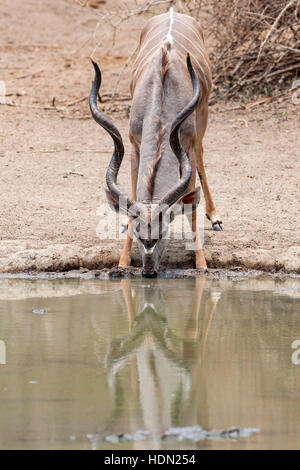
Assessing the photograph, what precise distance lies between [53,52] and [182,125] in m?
6.90

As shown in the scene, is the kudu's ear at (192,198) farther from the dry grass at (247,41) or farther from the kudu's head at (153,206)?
the dry grass at (247,41)

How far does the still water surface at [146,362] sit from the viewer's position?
307 centimetres

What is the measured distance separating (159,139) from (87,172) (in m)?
2.32

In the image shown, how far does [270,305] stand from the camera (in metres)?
4.73

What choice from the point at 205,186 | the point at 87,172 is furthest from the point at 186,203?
the point at 87,172

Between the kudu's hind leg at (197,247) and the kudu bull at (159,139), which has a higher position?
the kudu bull at (159,139)

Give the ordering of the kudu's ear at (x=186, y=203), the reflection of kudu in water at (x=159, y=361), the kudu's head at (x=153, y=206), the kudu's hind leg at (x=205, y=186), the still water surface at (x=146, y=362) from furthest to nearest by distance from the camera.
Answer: the kudu's hind leg at (x=205, y=186)
the kudu's ear at (x=186, y=203)
the kudu's head at (x=153, y=206)
the reflection of kudu in water at (x=159, y=361)
the still water surface at (x=146, y=362)

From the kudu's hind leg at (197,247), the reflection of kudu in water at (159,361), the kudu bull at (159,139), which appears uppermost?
the kudu bull at (159,139)

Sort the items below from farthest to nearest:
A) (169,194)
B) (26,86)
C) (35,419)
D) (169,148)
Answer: (26,86) → (169,148) → (169,194) → (35,419)

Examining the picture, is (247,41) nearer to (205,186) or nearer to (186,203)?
(205,186)

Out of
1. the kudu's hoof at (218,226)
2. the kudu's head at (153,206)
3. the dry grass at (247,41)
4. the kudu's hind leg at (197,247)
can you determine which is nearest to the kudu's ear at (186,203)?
the kudu's head at (153,206)

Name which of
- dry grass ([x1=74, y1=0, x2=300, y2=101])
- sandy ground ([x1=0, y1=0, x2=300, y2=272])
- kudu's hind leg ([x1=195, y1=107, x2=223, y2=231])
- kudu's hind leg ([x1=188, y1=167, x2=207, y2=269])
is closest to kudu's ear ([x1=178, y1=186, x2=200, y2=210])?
kudu's hind leg ([x1=188, y1=167, x2=207, y2=269])
